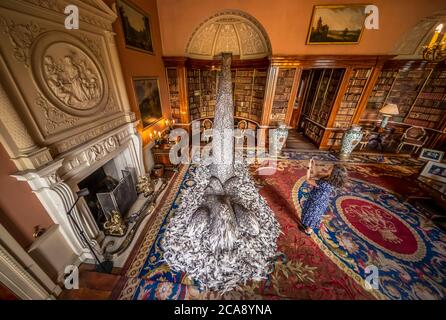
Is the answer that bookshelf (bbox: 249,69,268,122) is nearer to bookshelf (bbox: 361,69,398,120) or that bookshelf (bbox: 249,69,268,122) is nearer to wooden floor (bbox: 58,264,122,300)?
bookshelf (bbox: 361,69,398,120)

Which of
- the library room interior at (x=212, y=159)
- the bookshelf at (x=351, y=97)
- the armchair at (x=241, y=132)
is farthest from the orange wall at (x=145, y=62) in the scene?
the bookshelf at (x=351, y=97)

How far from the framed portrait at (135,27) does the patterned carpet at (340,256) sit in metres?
3.36

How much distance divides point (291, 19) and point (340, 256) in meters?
5.26

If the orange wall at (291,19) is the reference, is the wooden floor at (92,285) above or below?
below

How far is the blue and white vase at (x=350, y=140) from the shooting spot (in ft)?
14.9

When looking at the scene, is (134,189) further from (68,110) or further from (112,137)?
(68,110)

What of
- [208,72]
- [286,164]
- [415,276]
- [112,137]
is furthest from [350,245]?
[208,72]

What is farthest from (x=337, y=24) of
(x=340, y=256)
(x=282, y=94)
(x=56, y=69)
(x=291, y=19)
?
(x=56, y=69)

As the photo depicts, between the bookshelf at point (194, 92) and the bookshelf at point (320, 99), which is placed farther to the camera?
the bookshelf at point (194, 92)

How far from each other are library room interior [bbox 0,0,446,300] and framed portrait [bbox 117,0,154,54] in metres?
0.04

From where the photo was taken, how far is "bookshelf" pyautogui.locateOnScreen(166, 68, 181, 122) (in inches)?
193

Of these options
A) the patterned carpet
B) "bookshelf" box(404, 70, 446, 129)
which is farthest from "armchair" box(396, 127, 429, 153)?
the patterned carpet

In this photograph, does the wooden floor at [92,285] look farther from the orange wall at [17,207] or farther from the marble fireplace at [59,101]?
the orange wall at [17,207]

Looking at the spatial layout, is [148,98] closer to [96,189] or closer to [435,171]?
[96,189]
